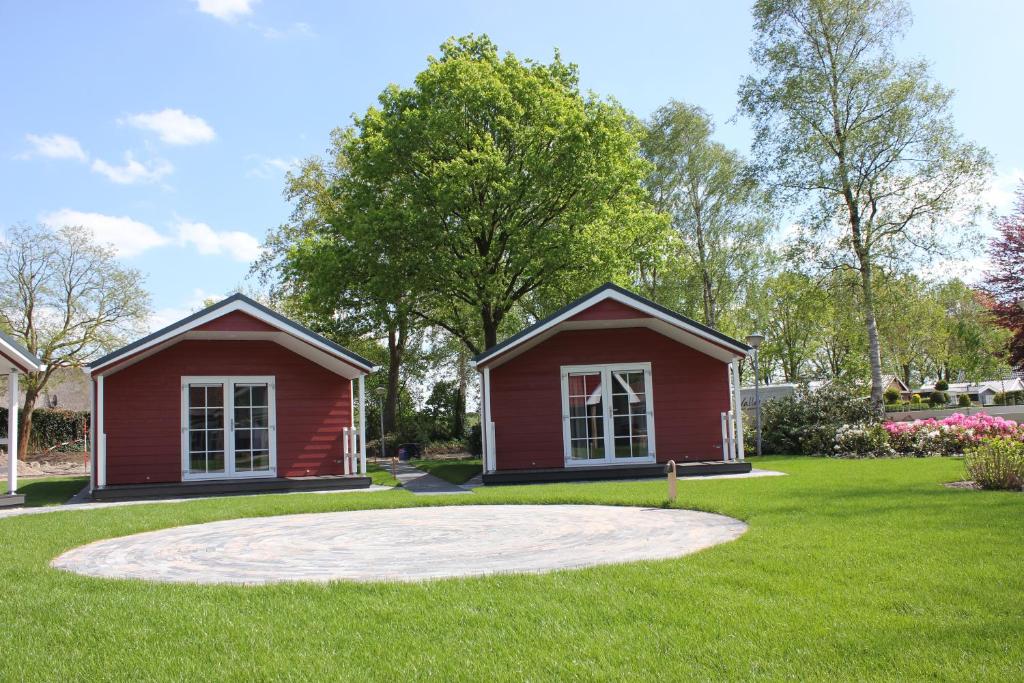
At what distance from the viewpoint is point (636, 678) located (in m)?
3.81

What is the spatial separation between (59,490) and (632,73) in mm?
14726

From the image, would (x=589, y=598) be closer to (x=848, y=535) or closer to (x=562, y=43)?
(x=848, y=535)

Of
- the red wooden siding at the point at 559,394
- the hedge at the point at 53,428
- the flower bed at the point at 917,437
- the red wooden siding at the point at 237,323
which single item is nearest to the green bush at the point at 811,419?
the flower bed at the point at 917,437

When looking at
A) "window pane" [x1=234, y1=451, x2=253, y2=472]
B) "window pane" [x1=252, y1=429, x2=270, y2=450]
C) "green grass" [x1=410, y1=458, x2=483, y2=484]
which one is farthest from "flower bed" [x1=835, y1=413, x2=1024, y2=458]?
"window pane" [x1=234, y1=451, x2=253, y2=472]

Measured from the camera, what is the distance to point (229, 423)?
650 inches

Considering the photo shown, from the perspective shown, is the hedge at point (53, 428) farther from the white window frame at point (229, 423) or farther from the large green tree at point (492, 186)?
the white window frame at point (229, 423)

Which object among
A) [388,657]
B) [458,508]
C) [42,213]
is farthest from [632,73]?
[42,213]

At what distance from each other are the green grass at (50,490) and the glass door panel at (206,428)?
2.39 metres

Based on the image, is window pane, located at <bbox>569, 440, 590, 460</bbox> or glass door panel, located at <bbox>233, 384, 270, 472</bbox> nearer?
glass door panel, located at <bbox>233, 384, 270, 472</bbox>

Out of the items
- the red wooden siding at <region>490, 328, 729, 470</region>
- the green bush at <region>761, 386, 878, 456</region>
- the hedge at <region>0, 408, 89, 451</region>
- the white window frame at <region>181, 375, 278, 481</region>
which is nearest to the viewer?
the white window frame at <region>181, 375, 278, 481</region>

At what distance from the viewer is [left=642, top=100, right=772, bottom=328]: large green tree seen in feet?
111

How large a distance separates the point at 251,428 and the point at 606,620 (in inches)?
520

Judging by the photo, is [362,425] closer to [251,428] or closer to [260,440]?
[260,440]

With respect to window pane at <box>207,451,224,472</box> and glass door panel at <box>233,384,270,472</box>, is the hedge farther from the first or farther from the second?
glass door panel at <box>233,384,270,472</box>
